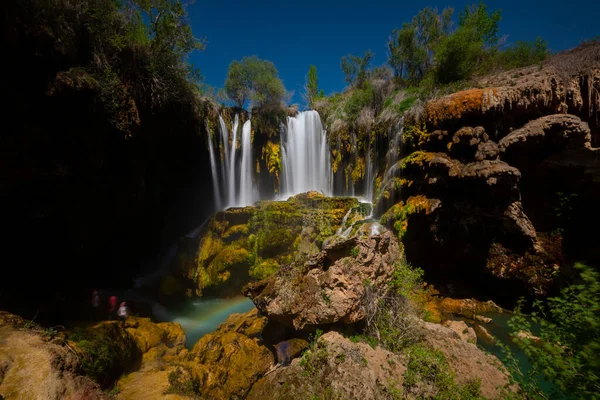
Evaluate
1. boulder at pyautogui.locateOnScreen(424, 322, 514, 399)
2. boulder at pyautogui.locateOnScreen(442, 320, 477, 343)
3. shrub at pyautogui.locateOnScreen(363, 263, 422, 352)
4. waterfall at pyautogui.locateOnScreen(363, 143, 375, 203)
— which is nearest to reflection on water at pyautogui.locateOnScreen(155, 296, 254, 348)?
shrub at pyautogui.locateOnScreen(363, 263, 422, 352)

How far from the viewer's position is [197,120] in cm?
1377

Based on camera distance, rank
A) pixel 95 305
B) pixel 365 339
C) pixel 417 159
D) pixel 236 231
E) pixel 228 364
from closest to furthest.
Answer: pixel 365 339
pixel 228 364
pixel 95 305
pixel 417 159
pixel 236 231

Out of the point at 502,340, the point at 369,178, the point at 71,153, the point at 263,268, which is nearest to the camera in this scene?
the point at 71,153

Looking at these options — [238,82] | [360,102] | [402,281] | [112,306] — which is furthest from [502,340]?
[238,82]

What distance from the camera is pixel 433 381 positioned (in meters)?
4.98

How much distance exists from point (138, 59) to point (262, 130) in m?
10.3

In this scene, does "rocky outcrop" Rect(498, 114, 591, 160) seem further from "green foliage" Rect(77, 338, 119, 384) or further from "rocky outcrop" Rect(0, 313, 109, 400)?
"green foliage" Rect(77, 338, 119, 384)

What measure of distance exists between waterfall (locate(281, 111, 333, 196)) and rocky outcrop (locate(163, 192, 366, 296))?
5845 mm

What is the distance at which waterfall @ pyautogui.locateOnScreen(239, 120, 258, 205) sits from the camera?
62.2 ft

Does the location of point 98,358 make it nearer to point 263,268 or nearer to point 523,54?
point 263,268

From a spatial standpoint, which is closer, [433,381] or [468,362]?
[433,381]

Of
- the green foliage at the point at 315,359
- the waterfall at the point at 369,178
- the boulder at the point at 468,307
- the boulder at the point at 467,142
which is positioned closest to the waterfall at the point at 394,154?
the waterfall at the point at 369,178

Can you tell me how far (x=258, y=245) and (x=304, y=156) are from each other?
370 inches

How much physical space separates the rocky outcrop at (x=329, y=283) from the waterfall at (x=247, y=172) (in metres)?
12.6
